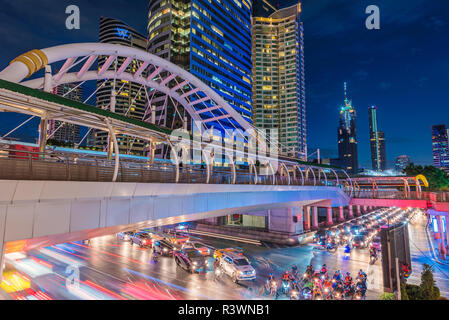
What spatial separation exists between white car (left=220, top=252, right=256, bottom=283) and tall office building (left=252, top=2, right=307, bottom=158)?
12401 cm

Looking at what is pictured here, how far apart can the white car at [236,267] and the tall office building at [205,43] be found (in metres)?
52.1

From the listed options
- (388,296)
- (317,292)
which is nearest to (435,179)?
(388,296)

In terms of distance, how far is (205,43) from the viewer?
81438 millimetres

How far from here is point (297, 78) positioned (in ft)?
475

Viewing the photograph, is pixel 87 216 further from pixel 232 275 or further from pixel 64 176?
pixel 232 275

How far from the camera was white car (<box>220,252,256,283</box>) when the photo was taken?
17.3 m

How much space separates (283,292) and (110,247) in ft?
62.2

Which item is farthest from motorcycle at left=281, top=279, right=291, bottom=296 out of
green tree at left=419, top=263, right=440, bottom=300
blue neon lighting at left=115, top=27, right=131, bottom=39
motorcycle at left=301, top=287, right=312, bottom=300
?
blue neon lighting at left=115, top=27, right=131, bottom=39

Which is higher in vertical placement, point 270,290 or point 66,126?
point 66,126

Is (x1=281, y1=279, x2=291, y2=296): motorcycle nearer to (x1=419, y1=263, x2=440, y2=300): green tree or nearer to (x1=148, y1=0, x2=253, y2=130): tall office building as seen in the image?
(x1=419, y1=263, x2=440, y2=300): green tree

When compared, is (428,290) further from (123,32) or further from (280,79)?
(123,32)

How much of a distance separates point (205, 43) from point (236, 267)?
3121 inches

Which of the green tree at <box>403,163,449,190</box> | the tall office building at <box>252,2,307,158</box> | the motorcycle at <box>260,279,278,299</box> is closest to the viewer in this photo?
the motorcycle at <box>260,279,278,299</box>

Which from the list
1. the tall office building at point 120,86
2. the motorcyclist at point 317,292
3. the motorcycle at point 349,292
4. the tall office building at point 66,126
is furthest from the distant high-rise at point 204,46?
the tall office building at point 120,86
